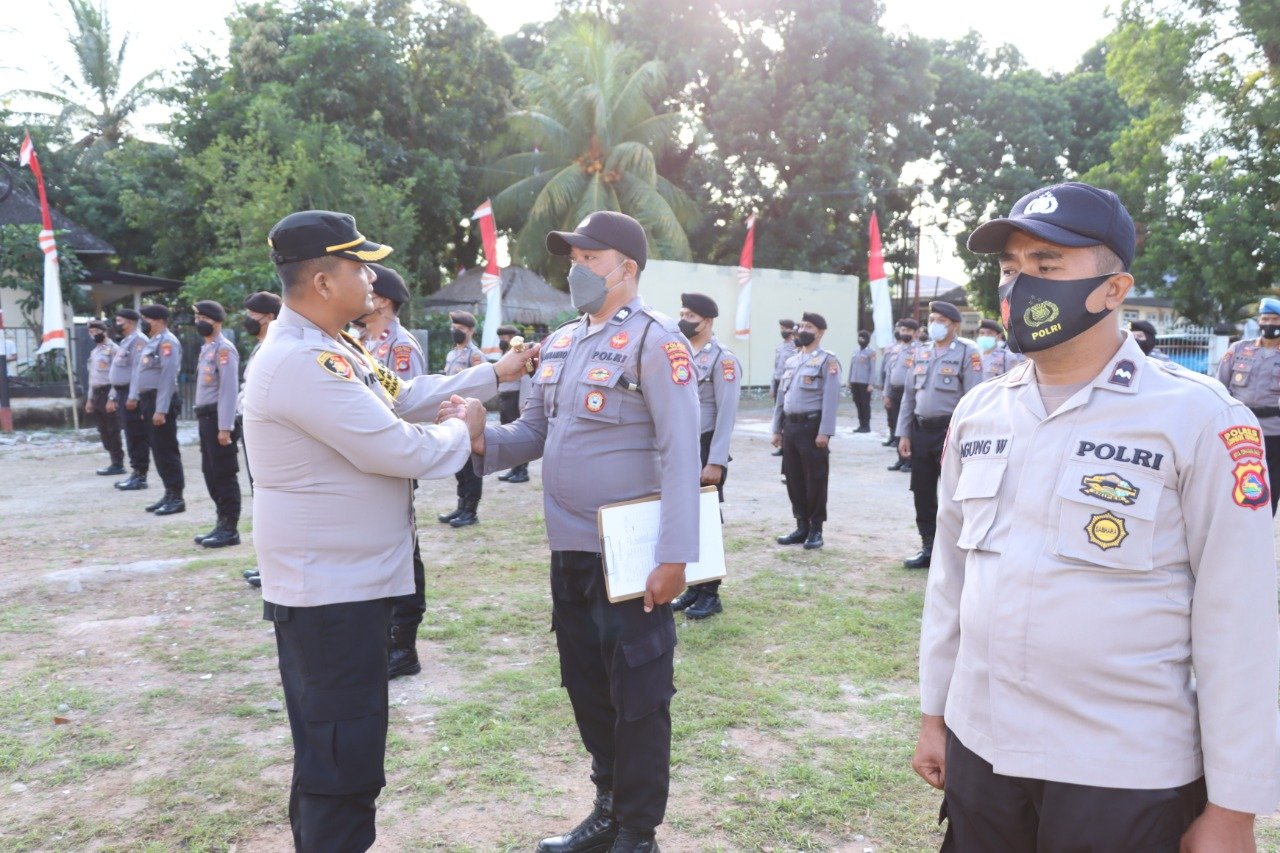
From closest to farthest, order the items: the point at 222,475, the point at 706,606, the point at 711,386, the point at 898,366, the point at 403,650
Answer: the point at 403,650 < the point at 706,606 < the point at 711,386 < the point at 222,475 < the point at 898,366

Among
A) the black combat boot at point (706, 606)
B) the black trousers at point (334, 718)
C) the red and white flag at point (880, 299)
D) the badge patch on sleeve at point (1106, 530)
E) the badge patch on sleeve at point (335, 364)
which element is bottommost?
the black combat boot at point (706, 606)

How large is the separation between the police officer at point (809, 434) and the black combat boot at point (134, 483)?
755 cm

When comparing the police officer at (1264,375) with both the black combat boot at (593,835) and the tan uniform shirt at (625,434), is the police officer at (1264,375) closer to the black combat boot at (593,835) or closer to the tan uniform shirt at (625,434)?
the tan uniform shirt at (625,434)

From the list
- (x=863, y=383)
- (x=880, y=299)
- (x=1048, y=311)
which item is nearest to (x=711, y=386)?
(x=1048, y=311)

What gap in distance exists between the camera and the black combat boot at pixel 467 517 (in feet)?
29.0

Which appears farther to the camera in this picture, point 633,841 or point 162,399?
point 162,399

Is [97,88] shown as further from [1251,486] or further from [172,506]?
[1251,486]

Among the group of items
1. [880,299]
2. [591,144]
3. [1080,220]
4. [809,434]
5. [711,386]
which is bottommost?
[809,434]

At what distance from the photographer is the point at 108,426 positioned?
39.2 feet

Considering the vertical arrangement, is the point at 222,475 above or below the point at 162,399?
below

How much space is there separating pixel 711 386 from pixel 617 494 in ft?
12.8

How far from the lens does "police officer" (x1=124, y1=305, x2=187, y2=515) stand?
9.41 m

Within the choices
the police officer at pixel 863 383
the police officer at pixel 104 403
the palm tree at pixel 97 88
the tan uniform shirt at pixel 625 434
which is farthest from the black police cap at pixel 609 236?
the palm tree at pixel 97 88

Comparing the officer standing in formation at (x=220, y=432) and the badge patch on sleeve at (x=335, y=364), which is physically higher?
the badge patch on sleeve at (x=335, y=364)
